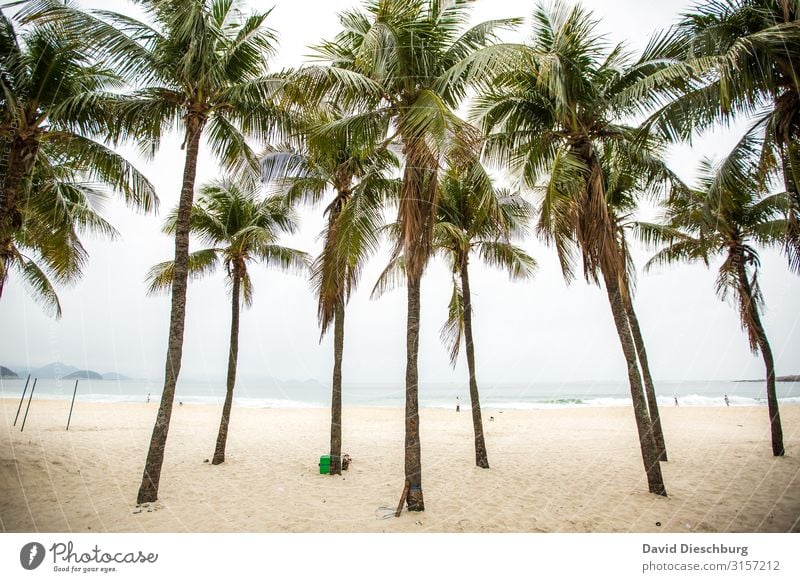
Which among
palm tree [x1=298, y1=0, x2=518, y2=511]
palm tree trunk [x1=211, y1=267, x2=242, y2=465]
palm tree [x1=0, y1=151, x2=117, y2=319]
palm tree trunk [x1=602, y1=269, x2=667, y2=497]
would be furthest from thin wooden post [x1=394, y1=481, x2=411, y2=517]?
palm tree [x1=0, y1=151, x2=117, y2=319]

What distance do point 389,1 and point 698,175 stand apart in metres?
6.76

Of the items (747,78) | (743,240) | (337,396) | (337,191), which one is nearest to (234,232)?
(337,191)

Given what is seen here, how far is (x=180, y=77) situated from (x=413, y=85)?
289cm

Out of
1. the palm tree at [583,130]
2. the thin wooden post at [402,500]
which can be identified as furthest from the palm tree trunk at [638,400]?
the thin wooden post at [402,500]

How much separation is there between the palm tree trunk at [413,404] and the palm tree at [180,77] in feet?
9.11

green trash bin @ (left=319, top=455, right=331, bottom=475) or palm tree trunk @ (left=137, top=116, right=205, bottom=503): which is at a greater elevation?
palm tree trunk @ (left=137, top=116, right=205, bottom=503)

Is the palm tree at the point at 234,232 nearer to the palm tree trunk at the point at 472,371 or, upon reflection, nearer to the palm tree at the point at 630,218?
the palm tree trunk at the point at 472,371

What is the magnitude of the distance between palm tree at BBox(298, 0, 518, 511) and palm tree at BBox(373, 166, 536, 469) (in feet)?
6.30

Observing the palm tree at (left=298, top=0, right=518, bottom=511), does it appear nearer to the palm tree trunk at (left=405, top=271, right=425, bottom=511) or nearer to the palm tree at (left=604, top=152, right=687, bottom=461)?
the palm tree trunk at (left=405, top=271, right=425, bottom=511)

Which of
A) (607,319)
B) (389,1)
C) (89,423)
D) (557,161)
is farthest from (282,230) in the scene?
(89,423)

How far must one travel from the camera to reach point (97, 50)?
468 centimetres

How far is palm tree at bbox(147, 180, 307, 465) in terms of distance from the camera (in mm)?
7789

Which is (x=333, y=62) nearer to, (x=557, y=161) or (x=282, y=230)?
(x=557, y=161)

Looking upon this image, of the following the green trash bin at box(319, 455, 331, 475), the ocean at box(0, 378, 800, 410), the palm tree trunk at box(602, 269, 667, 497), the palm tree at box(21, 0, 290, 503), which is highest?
the palm tree at box(21, 0, 290, 503)
